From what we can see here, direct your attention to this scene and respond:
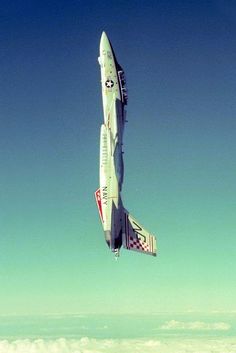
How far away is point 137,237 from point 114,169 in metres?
6.11

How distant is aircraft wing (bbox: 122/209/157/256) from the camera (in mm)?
34812

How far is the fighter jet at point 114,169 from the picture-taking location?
32438 millimetres

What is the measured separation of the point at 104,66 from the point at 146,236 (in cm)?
1338

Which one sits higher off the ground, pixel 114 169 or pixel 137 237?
pixel 114 169

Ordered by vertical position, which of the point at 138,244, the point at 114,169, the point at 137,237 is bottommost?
the point at 138,244

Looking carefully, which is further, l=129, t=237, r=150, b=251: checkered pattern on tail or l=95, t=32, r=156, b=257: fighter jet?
l=129, t=237, r=150, b=251: checkered pattern on tail

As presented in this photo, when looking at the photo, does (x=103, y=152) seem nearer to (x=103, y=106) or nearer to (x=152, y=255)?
(x=103, y=106)

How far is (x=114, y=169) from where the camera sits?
107 feet

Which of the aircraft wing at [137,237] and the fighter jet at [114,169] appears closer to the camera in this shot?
the fighter jet at [114,169]

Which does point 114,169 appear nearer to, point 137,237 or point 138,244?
point 137,237

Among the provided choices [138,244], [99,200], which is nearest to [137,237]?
[138,244]

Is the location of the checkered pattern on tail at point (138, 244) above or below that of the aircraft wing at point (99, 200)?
below

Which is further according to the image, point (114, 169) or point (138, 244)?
point (138, 244)

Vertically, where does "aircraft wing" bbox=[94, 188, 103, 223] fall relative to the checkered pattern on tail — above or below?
above
